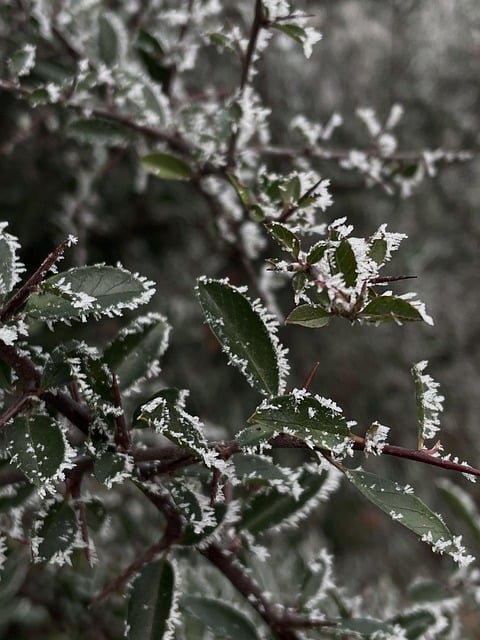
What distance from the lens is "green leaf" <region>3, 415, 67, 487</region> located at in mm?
472

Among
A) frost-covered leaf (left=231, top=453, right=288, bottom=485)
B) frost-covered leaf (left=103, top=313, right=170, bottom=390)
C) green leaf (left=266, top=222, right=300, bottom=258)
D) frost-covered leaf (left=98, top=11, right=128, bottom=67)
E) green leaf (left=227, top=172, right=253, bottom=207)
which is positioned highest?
frost-covered leaf (left=98, top=11, right=128, bottom=67)

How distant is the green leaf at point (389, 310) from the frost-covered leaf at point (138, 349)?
0.26 meters

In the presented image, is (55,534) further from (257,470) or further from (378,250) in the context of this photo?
(378,250)

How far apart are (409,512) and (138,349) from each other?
0.30 meters

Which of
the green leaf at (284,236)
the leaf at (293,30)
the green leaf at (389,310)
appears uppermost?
the leaf at (293,30)

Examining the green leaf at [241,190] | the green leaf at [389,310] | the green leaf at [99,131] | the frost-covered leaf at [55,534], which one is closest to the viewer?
the green leaf at [389,310]

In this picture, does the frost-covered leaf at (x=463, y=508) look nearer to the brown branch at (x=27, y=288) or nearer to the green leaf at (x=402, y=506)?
the green leaf at (x=402, y=506)

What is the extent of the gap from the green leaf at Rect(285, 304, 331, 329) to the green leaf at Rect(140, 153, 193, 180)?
0.37 meters

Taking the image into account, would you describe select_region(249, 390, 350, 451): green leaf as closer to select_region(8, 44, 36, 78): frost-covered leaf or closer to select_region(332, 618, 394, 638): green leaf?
select_region(332, 618, 394, 638): green leaf

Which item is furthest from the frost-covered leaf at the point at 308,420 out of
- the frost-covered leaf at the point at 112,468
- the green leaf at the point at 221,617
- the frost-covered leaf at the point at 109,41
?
the frost-covered leaf at the point at 109,41

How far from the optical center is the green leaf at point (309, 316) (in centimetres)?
45

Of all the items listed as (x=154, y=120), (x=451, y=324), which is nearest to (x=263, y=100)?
(x=451, y=324)

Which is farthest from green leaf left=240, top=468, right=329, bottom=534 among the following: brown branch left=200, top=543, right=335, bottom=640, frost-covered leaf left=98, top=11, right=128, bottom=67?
frost-covered leaf left=98, top=11, right=128, bottom=67

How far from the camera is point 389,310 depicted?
421 millimetres
